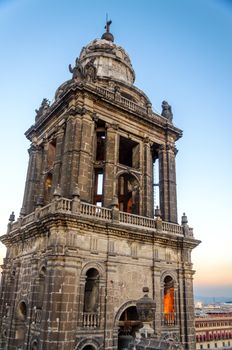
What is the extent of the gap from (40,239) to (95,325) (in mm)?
6384

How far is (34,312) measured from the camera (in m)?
18.9

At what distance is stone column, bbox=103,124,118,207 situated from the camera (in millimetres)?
21859

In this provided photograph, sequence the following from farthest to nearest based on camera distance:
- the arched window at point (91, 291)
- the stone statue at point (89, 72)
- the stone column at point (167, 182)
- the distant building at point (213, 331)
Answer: the distant building at point (213, 331) → the stone column at point (167, 182) → the stone statue at point (89, 72) → the arched window at point (91, 291)

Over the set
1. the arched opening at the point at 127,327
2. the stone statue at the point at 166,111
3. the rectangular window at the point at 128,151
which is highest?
the stone statue at the point at 166,111

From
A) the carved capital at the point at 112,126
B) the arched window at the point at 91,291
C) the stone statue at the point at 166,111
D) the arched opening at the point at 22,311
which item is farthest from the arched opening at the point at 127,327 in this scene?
the stone statue at the point at 166,111

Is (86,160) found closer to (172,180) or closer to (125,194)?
(125,194)

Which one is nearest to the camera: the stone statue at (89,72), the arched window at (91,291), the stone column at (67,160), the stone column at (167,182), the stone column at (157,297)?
the arched window at (91,291)

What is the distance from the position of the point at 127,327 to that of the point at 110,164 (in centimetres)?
1120

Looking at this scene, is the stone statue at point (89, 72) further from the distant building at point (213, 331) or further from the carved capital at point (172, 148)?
the distant building at point (213, 331)

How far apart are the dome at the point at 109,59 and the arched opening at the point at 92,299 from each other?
1829 cm

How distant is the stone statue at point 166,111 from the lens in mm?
28625

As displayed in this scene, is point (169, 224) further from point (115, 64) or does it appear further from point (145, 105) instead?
point (115, 64)

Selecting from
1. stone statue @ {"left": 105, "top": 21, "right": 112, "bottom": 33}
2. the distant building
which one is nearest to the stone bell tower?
stone statue @ {"left": 105, "top": 21, "right": 112, "bottom": 33}

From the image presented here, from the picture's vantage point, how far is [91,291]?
1953 cm
